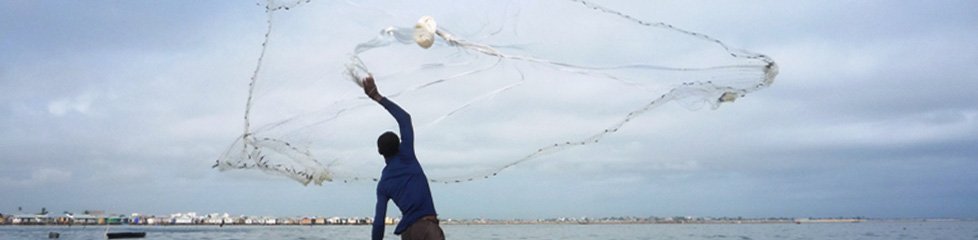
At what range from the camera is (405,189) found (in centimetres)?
558

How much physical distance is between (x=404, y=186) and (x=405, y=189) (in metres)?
0.02

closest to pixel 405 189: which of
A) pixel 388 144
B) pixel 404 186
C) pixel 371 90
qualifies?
pixel 404 186

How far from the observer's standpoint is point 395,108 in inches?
226

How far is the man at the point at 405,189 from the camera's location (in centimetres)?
556

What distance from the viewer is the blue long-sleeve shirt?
18.3ft

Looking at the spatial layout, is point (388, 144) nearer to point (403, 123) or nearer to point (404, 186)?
point (403, 123)

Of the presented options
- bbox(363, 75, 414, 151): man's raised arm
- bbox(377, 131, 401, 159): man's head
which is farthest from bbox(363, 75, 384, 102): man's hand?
A: bbox(377, 131, 401, 159): man's head

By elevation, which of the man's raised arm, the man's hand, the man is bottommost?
the man

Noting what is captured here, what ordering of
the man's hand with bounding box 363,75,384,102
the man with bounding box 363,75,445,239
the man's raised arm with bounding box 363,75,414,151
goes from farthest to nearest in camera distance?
the man's hand with bounding box 363,75,384,102
the man's raised arm with bounding box 363,75,414,151
the man with bounding box 363,75,445,239

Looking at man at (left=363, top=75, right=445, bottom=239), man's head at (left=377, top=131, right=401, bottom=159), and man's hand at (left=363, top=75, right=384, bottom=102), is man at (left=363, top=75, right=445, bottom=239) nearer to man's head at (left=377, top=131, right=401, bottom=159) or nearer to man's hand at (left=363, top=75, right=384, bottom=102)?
man's head at (left=377, top=131, right=401, bottom=159)

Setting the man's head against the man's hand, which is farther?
the man's hand

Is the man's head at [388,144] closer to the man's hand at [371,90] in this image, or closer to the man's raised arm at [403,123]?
the man's raised arm at [403,123]

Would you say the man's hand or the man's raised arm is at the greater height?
the man's hand

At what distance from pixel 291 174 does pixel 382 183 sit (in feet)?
7.04
